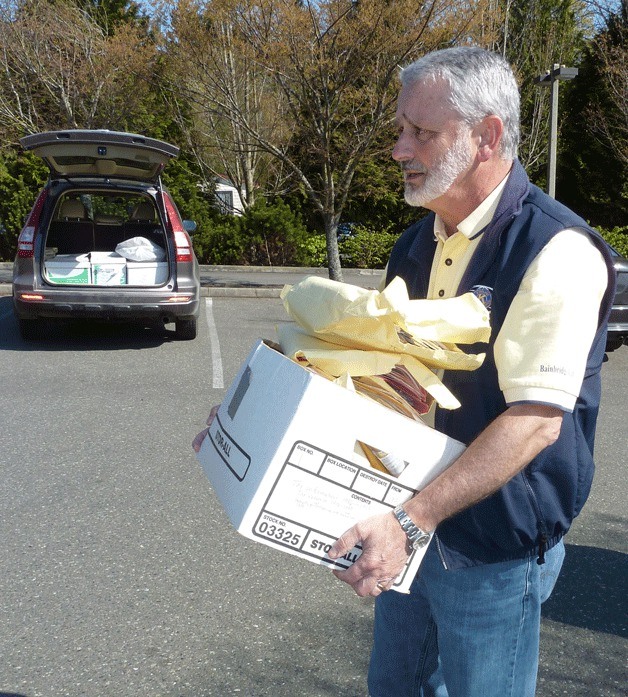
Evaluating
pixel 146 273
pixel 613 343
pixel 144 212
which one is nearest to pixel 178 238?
pixel 146 273

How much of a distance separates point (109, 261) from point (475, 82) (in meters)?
6.71

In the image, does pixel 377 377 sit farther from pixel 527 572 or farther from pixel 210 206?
pixel 210 206

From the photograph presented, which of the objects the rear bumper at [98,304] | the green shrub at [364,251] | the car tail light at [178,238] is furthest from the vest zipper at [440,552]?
the green shrub at [364,251]

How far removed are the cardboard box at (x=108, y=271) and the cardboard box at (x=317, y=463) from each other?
6.51 meters

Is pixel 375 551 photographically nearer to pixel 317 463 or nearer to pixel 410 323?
pixel 317 463

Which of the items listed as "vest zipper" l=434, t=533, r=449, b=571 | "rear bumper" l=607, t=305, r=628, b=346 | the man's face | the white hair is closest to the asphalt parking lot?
"vest zipper" l=434, t=533, r=449, b=571

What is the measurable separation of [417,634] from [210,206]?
18.4 m

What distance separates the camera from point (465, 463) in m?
1.41

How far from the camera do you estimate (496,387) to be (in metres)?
1.53

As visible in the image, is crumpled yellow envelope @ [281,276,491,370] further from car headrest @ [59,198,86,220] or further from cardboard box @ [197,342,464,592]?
car headrest @ [59,198,86,220]

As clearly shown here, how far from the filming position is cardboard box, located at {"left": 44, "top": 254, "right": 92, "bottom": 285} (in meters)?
7.72

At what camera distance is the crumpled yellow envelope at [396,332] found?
4.76 ft

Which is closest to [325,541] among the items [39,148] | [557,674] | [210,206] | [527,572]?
[527,572]

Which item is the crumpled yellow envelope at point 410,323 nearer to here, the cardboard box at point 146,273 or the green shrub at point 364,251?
the cardboard box at point 146,273
